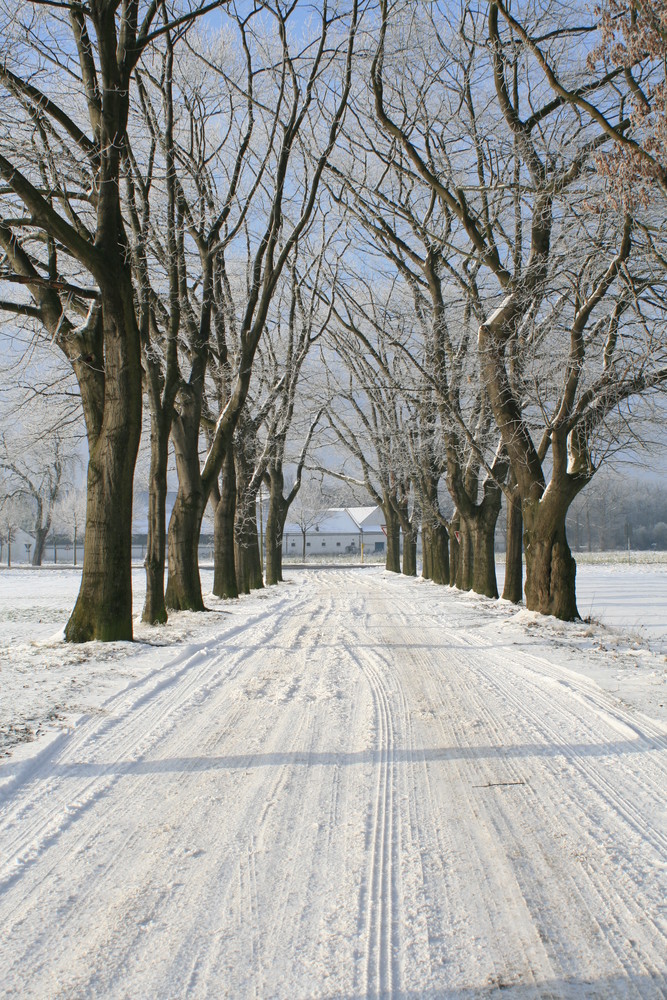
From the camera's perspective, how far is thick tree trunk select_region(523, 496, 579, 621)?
40.8 feet

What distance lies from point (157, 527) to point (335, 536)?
295 ft

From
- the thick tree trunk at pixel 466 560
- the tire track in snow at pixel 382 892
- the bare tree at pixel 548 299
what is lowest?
the tire track in snow at pixel 382 892

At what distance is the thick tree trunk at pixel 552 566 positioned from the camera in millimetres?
12438

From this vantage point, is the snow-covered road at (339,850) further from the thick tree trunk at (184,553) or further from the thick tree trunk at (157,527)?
the thick tree trunk at (184,553)

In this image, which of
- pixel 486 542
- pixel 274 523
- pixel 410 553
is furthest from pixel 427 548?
pixel 486 542

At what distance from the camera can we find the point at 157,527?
1341 cm

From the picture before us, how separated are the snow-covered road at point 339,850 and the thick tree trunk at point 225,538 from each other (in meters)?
13.1

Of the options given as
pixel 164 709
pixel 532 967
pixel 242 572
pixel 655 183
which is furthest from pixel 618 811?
pixel 242 572

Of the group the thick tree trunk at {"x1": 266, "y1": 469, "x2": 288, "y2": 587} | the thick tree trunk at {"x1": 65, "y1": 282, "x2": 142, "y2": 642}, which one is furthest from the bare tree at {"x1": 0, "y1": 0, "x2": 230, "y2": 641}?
the thick tree trunk at {"x1": 266, "y1": 469, "x2": 288, "y2": 587}

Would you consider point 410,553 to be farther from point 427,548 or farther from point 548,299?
point 548,299

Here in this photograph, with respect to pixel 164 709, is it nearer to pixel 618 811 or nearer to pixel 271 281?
pixel 618 811

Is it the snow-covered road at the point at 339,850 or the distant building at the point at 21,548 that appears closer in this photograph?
the snow-covered road at the point at 339,850

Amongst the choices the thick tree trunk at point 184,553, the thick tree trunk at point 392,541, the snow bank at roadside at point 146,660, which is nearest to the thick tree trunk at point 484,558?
the snow bank at roadside at point 146,660

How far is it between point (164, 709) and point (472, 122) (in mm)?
13433
